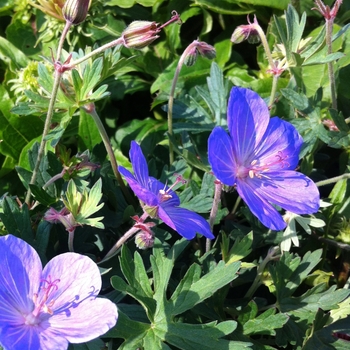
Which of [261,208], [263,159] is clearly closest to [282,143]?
[263,159]

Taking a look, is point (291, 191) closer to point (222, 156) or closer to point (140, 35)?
point (222, 156)

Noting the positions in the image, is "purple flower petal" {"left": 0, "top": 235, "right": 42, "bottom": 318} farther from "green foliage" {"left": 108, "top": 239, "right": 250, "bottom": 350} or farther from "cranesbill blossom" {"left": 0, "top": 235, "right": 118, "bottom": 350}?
"green foliage" {"left": 108, "top": 239, "right": 250, "bottom": 350}

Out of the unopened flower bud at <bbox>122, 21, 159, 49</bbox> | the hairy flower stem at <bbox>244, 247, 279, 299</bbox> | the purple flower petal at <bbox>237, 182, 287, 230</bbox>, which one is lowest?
the hairy flower stem at <bbox>244, 247, 279, 299</bbox>

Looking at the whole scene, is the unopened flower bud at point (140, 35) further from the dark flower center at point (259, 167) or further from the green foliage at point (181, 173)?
the dark flower center at point (259, 167)

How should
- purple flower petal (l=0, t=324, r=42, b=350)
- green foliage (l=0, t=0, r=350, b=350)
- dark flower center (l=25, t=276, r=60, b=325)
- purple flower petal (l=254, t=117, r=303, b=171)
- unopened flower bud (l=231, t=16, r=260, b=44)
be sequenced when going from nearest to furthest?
purple flower petal (l=0, t=324, r=42, b=350)
dark flower center (l=25, t=276, r=60, b=325)
green foliage (l=0, t=0, r=350, b=350)
purple flower petal (l=254, t=117, r=303, b=171)
unopened flower bud (l=231, t=16, r=260, b=44)

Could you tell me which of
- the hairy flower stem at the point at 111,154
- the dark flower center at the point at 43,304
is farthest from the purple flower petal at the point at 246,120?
the dark flower center at the point at 43,304

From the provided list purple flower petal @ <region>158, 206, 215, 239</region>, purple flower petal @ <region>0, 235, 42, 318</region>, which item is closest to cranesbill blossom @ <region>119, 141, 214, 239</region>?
purple flower petal @ <region>158, 206, 215, 239</region>
